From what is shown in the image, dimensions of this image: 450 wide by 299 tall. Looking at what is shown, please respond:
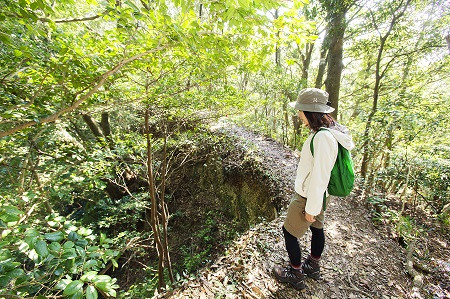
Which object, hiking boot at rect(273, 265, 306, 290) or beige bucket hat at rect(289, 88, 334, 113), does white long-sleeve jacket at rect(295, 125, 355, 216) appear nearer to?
beige bucket hat at rect(289, 88, 334, 113)

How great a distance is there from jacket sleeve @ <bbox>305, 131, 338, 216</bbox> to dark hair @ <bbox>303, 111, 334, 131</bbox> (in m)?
0.16

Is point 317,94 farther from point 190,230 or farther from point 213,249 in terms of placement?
point 190,230

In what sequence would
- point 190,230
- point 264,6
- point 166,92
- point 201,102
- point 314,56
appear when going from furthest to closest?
point 314,56
point 190,230
point 201,102
point 166,92
point 264,6

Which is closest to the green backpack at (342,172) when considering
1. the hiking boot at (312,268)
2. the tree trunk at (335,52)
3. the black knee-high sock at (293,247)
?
the black knee-high sock at (293,247)

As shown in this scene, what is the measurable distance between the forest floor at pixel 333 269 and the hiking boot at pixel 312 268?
0.13m

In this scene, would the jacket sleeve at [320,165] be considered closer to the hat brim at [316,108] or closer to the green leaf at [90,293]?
the hat brim at [316,108]

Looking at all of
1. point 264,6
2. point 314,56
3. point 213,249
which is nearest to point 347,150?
point 264,6

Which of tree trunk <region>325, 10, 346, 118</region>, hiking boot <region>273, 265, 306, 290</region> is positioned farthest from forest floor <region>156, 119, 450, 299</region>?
tree trunk <region>325, 10, 346, 118</region>

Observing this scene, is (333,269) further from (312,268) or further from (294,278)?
(294,278)

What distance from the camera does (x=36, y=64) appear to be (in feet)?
7.93

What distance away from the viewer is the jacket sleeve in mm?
1888

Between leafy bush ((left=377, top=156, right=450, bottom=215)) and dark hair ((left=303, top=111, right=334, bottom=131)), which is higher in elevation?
dark hair ((left=303, top=111, right=334, bottom=131))

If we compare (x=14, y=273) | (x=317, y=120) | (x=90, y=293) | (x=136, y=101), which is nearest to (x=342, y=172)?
(x=317, y=120)

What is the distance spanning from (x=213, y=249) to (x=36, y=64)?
22.1 feet
